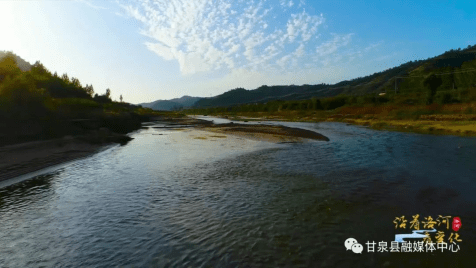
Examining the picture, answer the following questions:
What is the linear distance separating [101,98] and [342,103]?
484ft

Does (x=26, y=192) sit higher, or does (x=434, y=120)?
(x=26, y=192)

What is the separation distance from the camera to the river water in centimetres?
905

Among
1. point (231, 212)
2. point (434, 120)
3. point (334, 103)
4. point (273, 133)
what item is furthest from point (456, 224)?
point (334, 103)

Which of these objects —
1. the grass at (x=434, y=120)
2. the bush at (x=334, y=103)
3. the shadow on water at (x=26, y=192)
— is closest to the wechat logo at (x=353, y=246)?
the shadow on water at (x=26, y=192)

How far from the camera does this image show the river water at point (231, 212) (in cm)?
905

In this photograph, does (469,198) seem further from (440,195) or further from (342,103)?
(342,103)

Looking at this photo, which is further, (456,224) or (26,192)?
(26,192)

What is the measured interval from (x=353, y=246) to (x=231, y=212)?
6.05 m

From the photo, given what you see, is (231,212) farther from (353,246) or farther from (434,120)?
(434,120)

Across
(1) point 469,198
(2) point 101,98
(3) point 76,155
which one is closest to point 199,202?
(1) point 469,198

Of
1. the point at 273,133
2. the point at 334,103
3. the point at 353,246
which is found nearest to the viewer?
the point at 353,246

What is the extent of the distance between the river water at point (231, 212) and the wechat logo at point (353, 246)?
0.27m

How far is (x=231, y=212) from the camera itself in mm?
13039

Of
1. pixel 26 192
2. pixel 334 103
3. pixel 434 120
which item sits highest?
pixel 334 103
